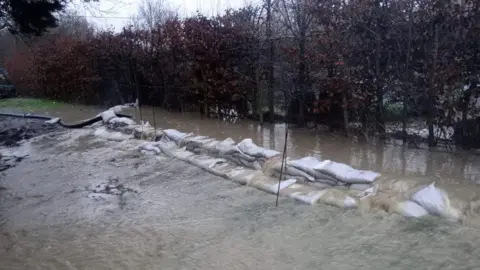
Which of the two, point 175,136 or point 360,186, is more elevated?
point 175,136

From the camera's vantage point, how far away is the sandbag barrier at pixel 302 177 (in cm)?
443

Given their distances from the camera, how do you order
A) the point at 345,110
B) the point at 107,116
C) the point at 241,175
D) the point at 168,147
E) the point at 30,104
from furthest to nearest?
1. the point at 30,104
2. the point at 107,116
3. the point at 168,147
4. the point at 345,110
5. the point at 241,175

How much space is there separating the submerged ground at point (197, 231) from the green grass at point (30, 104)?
440 inches

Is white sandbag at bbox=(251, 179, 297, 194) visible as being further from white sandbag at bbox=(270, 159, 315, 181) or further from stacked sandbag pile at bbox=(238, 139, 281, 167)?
stacked sandbag pile at bbox=(238, 139, 281, 167)

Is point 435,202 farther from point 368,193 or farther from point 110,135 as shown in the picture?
point 110,135

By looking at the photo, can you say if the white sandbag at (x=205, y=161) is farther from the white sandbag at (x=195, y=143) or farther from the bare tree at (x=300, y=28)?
the bare tree at (x=300, y=28)

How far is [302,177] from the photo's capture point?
18.8ft

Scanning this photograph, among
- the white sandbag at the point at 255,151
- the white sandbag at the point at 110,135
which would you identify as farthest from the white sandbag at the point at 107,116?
the white sandbag at the point at 255,151

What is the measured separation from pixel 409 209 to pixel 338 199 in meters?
0.79

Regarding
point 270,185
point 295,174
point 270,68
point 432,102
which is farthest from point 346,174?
point 270,68

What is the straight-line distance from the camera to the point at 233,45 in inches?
392

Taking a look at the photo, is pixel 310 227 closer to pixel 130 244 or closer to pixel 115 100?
pixel 130 244

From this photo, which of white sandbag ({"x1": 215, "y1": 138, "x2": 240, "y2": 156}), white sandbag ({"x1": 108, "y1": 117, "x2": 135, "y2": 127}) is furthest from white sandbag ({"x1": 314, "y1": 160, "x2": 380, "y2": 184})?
white sandbag ({"x1": 108, "y1": 117, "x2": 135, "y2": 127})

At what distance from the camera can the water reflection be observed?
19.2 ft
